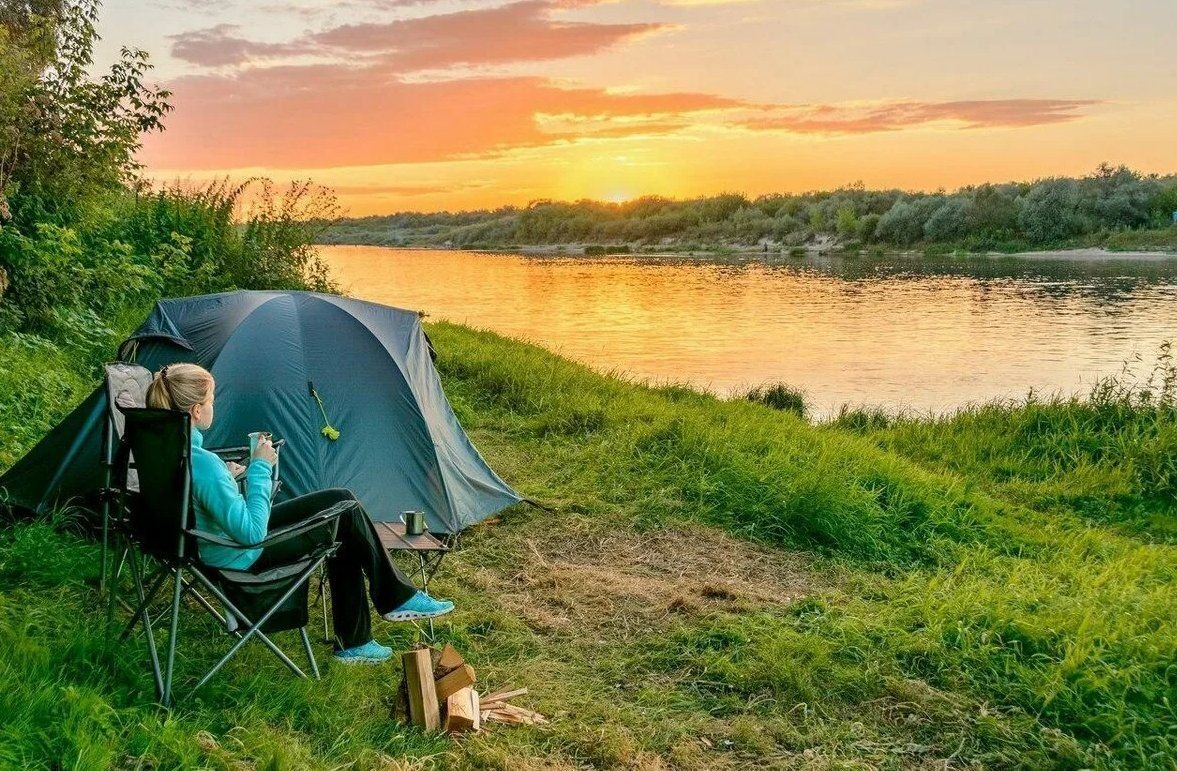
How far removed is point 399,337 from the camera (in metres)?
7.12

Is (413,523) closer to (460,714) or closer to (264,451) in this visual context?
(264,451)

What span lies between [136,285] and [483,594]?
779 cm

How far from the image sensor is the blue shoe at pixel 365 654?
13.9 feet

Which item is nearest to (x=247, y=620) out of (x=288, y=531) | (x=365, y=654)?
(x=288, y=531)

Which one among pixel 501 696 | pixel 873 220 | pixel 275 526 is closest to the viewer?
pixel 501 696

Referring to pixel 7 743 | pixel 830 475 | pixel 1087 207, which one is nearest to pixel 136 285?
pixel 830 475

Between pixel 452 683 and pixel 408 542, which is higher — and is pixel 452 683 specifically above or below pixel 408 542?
below

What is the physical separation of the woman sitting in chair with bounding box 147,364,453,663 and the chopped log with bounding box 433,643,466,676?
295 millimetres

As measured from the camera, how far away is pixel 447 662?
4051 mm

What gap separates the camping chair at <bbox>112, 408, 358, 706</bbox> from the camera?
3580 mm

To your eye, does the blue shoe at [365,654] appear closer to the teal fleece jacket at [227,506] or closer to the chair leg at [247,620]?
the chair leg at [247,620]

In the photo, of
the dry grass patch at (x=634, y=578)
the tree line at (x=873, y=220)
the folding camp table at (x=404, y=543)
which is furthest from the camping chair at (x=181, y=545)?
the tree line at (x=873, y=220)

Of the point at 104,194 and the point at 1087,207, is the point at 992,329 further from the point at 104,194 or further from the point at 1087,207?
the point at 1087,207

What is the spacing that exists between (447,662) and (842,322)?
28693 millimetres
